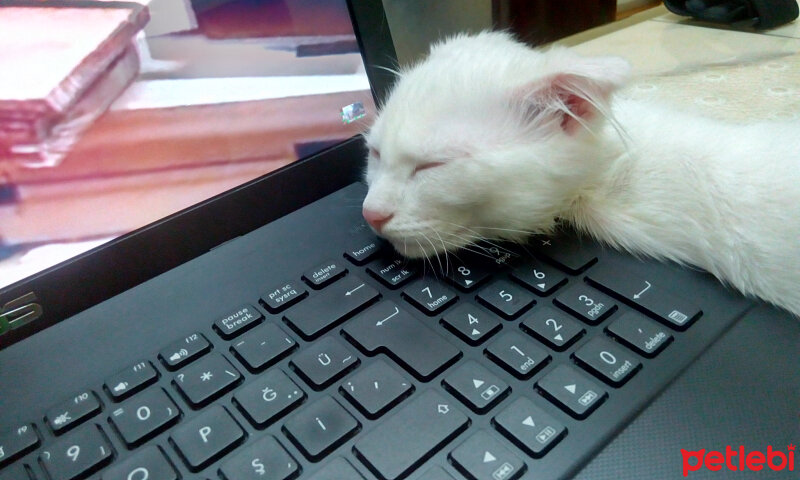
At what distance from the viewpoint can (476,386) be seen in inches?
10.2

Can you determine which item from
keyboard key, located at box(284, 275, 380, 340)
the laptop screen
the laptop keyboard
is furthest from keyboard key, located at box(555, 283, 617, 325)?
the laptop screen

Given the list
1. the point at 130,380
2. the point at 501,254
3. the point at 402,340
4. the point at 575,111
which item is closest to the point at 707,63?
the point at 575,111

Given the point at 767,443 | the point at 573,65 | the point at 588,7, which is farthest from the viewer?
the point at 588,7

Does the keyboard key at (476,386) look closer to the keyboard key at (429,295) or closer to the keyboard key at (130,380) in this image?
the keyboard key at (429,295)

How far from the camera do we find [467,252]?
1.27 ft

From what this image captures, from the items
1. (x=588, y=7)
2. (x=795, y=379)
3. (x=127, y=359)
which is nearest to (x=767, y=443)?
(x=795, y=379)

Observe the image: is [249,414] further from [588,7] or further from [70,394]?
[588,7]

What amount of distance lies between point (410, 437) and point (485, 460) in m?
0.03

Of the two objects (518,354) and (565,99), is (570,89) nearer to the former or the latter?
(565,99)

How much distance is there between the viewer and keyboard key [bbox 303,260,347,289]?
33 centimetres

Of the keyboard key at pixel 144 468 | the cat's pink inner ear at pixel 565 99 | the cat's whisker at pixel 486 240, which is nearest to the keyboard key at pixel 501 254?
the cat's whisker at pixel 486 240

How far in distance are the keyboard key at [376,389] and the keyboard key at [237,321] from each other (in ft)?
0.23

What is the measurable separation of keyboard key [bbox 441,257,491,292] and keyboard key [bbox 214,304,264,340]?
0.11 metres

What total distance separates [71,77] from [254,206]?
129 mm
